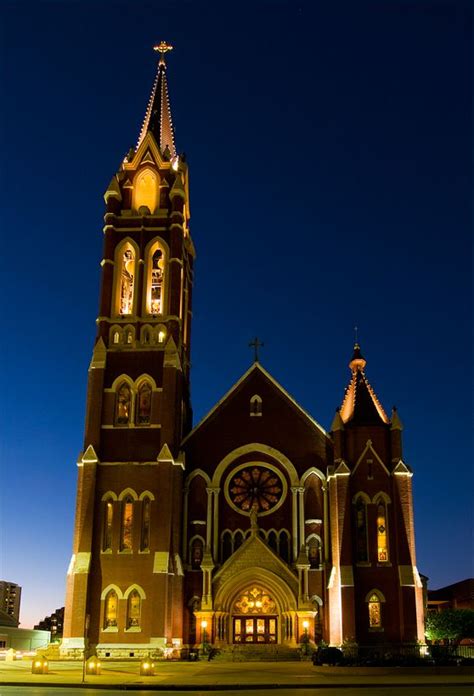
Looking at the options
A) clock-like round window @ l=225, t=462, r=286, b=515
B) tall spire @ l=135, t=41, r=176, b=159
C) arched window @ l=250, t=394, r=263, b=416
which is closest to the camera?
clock-like round window @ l=225, t=462, r=286, b=515

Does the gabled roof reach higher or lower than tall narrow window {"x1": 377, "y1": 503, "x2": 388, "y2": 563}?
higher

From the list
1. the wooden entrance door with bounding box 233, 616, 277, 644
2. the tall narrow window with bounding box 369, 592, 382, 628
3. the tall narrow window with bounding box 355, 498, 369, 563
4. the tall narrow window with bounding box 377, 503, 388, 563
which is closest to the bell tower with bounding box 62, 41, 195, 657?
the wooden entrance door with bounding box 233, 616, 277, 644

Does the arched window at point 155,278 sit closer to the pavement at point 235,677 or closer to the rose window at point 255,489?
the rose window at point 255,489

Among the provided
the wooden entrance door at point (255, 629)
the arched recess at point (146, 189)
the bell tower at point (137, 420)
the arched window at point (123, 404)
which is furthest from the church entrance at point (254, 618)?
the arched recess at point (146, 189)

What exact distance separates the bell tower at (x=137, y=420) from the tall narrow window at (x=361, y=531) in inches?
439

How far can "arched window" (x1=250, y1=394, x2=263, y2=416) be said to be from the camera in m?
55.9

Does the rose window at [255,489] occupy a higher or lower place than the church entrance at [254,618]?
higher

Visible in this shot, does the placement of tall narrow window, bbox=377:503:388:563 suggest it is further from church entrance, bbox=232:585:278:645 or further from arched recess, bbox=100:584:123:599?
arched recess, bbox=100:584:123:599

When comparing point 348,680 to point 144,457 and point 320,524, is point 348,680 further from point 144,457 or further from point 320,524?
point 144,457

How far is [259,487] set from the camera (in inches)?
2132

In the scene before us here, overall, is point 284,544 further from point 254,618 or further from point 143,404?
point 143,404

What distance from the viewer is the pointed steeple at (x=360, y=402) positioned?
176ft

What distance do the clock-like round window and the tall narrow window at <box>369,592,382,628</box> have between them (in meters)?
8.35

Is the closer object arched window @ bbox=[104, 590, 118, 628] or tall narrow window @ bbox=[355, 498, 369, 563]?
arched window @ bbox=[104, 590, 118, 628]
